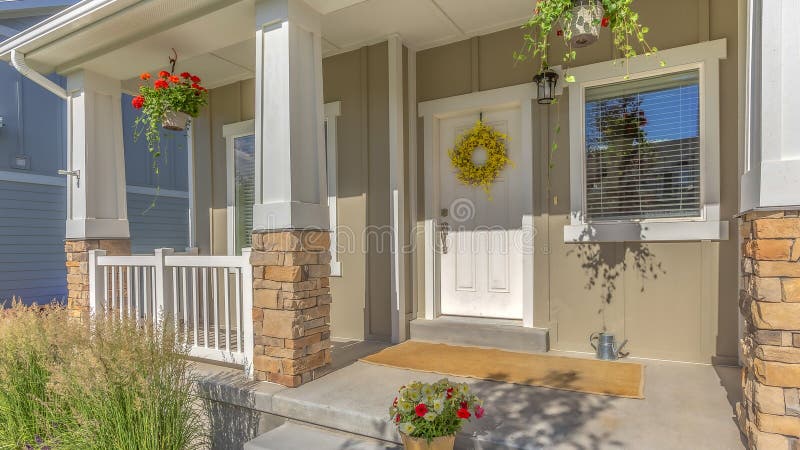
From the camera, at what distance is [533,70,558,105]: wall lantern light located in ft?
11.6

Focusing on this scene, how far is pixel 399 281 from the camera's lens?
4.01m

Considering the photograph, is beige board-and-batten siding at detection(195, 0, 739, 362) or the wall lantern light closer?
beige board-and-batten siding at detection(195, 0, 739, 362)

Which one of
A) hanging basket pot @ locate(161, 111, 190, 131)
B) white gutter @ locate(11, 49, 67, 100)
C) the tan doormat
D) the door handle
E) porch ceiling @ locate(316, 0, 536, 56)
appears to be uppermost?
porch ceiling @ locate(316, 0, 536, 56)

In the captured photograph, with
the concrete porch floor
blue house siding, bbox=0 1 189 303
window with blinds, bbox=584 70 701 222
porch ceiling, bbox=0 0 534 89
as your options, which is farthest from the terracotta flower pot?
blue house siding, bbox=0 1 189 303

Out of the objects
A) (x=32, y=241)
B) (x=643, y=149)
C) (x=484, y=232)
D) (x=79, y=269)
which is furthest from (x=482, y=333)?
(x=32, y=241)

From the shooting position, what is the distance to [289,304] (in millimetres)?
2656

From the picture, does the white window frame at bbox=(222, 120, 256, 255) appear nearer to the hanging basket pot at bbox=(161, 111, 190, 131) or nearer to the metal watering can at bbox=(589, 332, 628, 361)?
the hanging basket pot at bbox=(161, 111, 190, 131)

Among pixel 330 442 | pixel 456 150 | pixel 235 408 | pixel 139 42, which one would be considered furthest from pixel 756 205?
pixel 139 42

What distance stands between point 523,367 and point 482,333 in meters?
0.67

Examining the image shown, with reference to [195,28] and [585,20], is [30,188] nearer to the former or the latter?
[195,28]

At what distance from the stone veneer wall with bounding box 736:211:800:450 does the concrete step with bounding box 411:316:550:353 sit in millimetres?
1797

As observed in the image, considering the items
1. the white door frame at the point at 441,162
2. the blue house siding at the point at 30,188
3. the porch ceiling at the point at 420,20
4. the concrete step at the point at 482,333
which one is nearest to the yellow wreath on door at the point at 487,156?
the white door frame at the point at 441,162

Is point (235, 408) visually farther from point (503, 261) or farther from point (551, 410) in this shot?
point (503, 261)

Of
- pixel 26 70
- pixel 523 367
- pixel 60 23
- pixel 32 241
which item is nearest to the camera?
pixel 523 367
